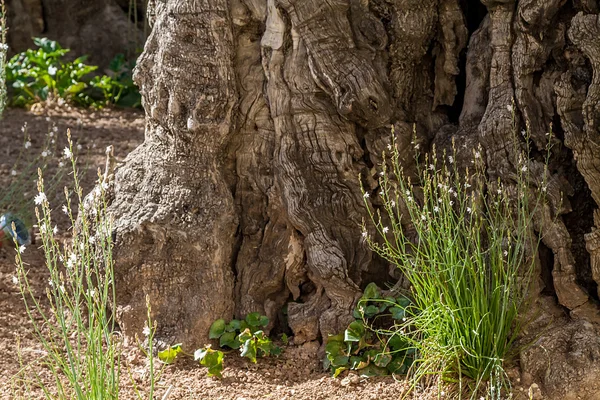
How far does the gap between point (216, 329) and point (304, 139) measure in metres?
0.98

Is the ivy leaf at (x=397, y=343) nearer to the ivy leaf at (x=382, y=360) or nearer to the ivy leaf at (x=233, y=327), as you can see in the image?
the ivy leaf at (x=382, y=360)

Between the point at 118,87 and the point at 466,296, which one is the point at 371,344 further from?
the point at 118,87

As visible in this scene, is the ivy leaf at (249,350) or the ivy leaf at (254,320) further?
the ivy leaf at (254,320)

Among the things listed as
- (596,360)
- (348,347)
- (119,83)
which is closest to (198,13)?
(348,347)

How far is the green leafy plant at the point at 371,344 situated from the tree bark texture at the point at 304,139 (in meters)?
0.10

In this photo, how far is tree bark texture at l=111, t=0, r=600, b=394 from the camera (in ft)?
12.4

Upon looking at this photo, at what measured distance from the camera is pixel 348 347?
3.81 meters

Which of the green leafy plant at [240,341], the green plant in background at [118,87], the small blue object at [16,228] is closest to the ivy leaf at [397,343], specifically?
the green leafy plant at [240,341]

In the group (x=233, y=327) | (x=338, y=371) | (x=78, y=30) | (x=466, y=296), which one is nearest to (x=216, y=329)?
(x=233, y=327)

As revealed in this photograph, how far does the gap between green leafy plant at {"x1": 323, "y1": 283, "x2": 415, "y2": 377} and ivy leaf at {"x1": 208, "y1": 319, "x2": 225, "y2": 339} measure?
1.70ft

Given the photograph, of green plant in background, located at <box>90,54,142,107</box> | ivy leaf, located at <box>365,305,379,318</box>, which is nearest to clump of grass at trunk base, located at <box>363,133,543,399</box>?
ivy leaf, located at <box>365,305,379,318</box>

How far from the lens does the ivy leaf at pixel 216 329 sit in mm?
4012

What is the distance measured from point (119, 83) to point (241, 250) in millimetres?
4579

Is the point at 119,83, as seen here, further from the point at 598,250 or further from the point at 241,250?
the point at 598,250
